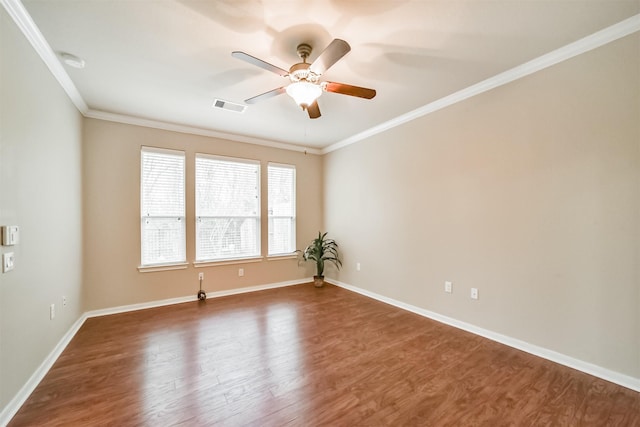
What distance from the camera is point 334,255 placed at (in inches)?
199

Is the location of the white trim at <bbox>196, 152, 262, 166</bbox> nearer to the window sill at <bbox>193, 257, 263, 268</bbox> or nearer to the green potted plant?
the window sill at <bbox>193, 257, 263, 268</bbox>

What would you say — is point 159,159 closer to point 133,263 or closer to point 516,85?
point 133,263

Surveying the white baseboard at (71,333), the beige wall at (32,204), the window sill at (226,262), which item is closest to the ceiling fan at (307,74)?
the beige wall at (32,204)

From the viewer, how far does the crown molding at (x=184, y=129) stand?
11.5 ft

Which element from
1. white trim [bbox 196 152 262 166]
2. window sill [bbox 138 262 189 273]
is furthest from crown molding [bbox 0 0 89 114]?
window sill [bbox 138 262 189 273]

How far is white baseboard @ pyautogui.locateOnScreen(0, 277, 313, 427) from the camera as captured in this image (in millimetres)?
1719

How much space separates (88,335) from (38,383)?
36.4 inches

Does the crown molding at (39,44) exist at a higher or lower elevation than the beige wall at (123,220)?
higher

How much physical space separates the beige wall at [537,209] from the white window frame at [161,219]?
3185 mm

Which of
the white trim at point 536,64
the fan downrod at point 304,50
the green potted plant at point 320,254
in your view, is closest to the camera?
the white trim at point 536,64

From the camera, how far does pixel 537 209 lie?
246cm

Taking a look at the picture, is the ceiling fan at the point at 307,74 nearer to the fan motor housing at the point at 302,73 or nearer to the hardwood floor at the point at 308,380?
the fan motor housing at the point at 302,73

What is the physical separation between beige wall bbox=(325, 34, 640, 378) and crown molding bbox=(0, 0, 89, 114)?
12.3 feet

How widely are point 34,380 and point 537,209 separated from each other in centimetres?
437
